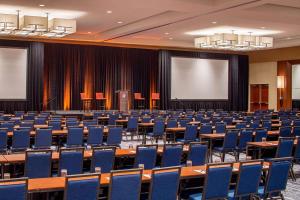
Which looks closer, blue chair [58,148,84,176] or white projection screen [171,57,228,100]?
blue chair [58,148,84,176]

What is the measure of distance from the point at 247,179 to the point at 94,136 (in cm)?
544

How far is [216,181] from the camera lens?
17.5 ft

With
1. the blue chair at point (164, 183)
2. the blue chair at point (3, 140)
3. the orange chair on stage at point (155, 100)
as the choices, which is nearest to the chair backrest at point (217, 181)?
the blue chair at point (164, 183)

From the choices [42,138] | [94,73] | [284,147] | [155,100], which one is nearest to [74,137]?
[42,138]

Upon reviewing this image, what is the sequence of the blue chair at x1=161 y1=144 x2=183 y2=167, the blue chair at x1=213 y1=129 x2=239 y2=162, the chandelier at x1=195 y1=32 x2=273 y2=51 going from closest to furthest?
the blue chair at x1=161 y1=144 x2=183 y2=167 → the blue chair at x1=213 y1=129 x2=239 y2=162 → the chandelier at x1=195 y1=32 x2=273 y2=51

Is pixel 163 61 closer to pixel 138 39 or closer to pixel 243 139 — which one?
pixel 138 39

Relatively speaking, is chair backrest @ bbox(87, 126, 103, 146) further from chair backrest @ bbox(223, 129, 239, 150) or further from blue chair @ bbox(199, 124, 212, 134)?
chair backrest @ bbox(223, 129, 239, 150)

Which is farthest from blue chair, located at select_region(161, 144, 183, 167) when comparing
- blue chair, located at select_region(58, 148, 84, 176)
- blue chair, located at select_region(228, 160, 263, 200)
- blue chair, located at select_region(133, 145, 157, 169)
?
blue chair, located at select_region(228, 160, 263, 200)

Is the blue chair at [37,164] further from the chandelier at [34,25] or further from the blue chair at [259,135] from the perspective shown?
the chandelier at [34,25]

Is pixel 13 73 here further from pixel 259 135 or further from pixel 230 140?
pixel 259 135

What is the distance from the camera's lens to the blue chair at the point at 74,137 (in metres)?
10.0

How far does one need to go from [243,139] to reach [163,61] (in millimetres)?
15701

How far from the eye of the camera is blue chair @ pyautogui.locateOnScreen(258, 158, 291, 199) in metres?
5.73

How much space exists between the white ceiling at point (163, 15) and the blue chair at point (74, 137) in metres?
5.35
